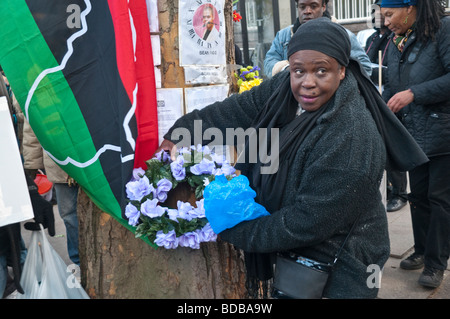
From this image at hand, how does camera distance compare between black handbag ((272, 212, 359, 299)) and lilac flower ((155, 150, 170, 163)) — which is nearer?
black handbag ((272, 212, 359, 299))

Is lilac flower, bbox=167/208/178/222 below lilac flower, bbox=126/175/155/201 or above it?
below

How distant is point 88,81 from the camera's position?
2.35 meters

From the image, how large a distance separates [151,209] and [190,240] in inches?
9.2

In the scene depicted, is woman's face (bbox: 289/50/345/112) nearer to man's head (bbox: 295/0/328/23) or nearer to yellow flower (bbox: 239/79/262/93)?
yellow flower (bbox: 239/79/262/93)

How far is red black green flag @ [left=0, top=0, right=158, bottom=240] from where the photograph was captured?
2291mm

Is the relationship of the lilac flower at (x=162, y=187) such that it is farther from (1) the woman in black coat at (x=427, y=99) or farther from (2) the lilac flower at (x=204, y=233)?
(1) the woman in black coat at (x=427, y=99)

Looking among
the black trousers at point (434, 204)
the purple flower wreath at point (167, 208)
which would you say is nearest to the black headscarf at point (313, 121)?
the purple flower wreath at point (167, 208)

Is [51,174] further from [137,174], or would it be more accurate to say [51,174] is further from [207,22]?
[207,22]

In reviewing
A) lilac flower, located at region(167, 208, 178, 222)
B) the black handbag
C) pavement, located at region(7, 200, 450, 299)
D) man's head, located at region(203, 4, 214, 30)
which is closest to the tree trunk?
man's head, located at region(203, 4, 214, 30)

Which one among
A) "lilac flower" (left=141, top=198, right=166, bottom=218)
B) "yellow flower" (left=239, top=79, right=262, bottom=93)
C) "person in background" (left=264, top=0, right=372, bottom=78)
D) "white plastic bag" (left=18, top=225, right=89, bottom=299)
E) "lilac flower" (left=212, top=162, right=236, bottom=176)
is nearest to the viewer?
"lilac flower" (left=141, top=198, right=166, bottom=218)

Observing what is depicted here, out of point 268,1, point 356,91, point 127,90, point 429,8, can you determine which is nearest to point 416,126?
point 429,8

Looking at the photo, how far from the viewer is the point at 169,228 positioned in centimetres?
228

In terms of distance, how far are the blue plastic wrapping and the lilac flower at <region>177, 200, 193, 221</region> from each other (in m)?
0.18

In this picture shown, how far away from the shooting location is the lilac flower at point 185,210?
226 centimetres
